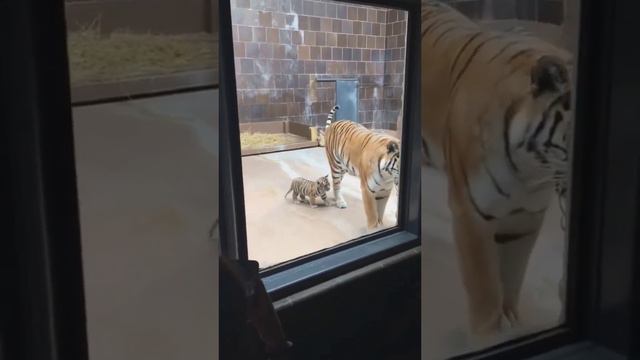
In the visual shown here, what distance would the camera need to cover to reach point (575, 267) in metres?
1.38

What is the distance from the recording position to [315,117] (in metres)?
1.03

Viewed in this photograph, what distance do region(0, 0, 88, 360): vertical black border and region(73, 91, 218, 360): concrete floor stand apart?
2 centimetres

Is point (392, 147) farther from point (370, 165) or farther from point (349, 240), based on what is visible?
point (349, 240)

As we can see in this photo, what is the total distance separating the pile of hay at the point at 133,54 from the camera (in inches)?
29.9

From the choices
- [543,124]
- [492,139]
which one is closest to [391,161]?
[492,139]

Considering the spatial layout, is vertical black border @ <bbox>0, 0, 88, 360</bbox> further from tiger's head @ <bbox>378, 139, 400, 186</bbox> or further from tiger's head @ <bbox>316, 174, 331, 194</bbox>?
tiger's head @ <bbox>378, 139, 400, 186</bbox>

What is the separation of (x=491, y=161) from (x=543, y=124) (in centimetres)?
18

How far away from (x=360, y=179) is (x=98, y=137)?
20.6 inches

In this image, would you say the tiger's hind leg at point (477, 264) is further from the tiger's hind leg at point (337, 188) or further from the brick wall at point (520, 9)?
the brick wall at point (520, 9)

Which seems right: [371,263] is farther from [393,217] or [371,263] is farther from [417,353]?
[417,353]

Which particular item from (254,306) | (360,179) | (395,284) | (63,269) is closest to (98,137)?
(63,269)

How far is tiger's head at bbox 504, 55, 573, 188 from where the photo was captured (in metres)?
1.19

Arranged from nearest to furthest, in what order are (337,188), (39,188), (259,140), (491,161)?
(39,188) → (259,140) → (337,188) → (491,161)

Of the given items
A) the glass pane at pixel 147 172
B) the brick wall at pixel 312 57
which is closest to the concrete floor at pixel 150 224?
the glass pane at pixel 147 172
